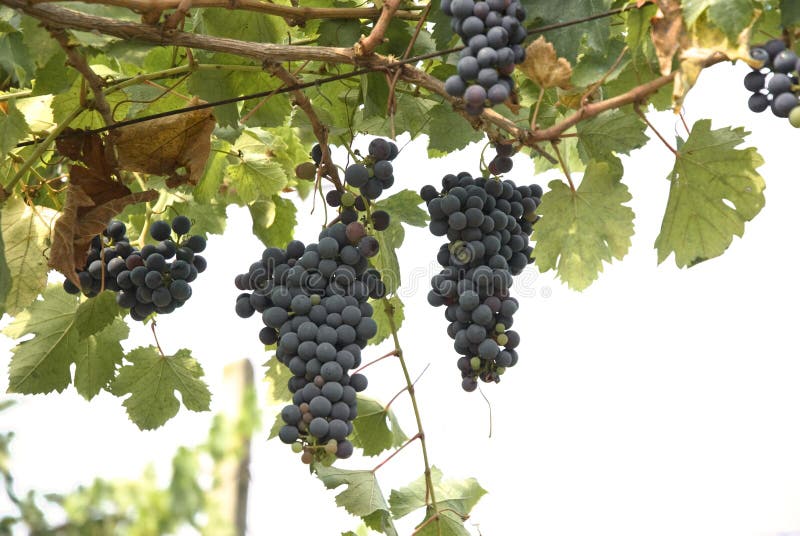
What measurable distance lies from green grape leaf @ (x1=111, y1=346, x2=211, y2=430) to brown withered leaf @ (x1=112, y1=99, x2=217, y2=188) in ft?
1.55

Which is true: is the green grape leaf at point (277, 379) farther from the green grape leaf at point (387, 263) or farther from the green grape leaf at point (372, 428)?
the green grape leaf at point (387, 263)

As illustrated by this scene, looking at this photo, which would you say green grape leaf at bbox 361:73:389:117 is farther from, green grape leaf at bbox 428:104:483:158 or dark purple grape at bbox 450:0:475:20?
dark purple grape at bbox 450:0:475:20

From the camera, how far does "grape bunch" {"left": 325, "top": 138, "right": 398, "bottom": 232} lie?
160 cm

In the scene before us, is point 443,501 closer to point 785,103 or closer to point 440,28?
point 440,28

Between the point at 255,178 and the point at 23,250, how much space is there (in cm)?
71

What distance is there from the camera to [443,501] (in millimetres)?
1934

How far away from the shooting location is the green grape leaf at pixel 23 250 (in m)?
1.58

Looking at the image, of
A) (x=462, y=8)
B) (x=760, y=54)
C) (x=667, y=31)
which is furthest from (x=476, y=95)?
(x=760, y=54)

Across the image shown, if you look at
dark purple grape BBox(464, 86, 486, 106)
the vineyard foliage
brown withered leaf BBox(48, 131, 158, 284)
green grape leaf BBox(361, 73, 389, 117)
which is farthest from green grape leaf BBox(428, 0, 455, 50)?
brown withered leaf BBox(48, 131, 158, 284)

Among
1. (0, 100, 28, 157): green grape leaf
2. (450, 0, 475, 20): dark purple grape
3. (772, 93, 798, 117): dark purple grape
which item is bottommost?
(772, 93, 798, 117): dark purple grape

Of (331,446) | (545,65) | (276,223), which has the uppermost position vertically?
(276,223)

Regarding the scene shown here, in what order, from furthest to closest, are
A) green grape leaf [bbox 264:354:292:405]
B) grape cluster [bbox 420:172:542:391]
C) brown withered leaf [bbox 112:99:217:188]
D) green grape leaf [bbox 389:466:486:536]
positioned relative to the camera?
1. green grape leaf [bbox 264:354:292:405]
2. green grape leaf [bbox 389:466:486:536]
3. brown withered leaf [bbox 112:99:217:188]
4. grape cluster [bbox 420:172:542:391]

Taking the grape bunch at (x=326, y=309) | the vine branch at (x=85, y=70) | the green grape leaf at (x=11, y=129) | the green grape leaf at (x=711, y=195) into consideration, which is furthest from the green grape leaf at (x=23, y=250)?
the green grape leaf at (x=711, y=195)

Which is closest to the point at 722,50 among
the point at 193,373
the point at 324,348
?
the point at 324,348
